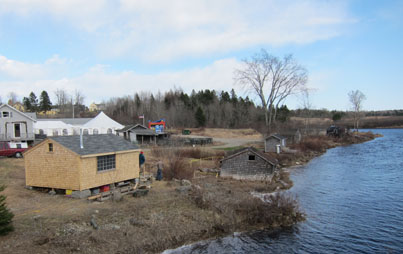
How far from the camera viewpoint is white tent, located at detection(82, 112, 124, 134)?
185 ft

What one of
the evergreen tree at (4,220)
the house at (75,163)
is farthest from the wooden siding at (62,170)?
the evergreen tree at (4,220)

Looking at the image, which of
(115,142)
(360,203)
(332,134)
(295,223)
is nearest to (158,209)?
(115,142)

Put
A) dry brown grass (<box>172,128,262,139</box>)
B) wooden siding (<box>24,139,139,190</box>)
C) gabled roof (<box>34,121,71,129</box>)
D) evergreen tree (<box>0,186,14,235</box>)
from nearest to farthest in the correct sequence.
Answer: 1. evergreen tree (<box>0,186,14,235</box>)
2. wooden siding (<box>24,139,139,190</box>)
3. gabled roof (<box>34,121,71,129</box>)
4. dry brown grass (<box>172,128,262,139</box>)

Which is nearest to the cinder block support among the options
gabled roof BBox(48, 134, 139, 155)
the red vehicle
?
gabled roof BBox(48, 134, 139, 155)

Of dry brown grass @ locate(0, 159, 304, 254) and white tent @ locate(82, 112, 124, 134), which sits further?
white tent @ locate(82, 112, 124, 134)

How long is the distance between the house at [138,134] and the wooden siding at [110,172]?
32502mm

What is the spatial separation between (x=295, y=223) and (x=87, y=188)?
42.1ft

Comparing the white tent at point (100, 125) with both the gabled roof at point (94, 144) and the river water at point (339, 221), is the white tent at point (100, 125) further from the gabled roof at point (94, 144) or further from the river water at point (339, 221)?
the river water at point (339, 221)

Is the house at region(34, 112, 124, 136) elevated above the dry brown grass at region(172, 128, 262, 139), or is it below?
above

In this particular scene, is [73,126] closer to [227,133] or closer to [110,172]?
[110,172]

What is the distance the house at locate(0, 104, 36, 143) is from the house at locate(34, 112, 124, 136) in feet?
31.3

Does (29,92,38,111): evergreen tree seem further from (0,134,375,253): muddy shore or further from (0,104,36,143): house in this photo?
(0,134,375,253): muddy shore

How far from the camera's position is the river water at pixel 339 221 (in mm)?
15508

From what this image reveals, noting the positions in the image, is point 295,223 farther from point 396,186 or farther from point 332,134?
point 332,134
